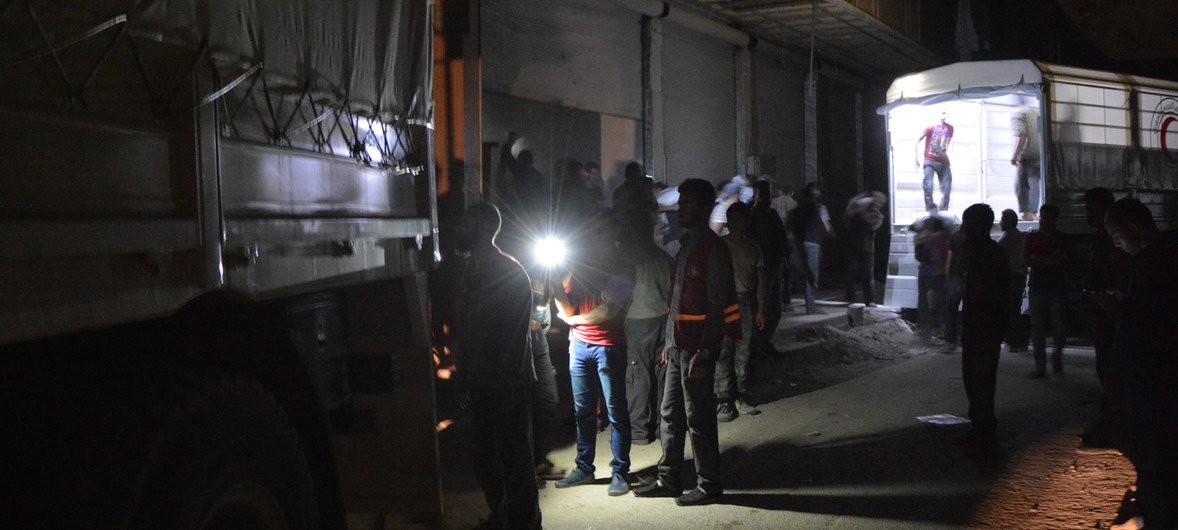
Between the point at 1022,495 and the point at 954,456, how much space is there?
993mm

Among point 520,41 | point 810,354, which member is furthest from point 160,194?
point 810,354

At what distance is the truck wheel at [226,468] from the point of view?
2.36 metres

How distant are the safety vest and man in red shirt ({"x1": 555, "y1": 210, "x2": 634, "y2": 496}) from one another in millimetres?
436

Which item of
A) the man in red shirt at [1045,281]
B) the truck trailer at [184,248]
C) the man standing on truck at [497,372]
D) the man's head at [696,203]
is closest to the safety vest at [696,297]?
the man's head at [696,203]

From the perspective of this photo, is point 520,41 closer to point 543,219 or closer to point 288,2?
point 543,219

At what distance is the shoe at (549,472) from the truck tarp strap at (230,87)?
467cm

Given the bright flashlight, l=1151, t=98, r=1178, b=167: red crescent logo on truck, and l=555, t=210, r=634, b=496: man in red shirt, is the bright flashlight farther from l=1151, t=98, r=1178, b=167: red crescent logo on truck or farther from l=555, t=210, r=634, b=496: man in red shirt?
l=1151, t=98, r=1178, b=167: red crescent logo on truck

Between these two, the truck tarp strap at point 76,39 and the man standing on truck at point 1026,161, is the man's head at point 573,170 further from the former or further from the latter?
the truck tarp strap at point 76,39

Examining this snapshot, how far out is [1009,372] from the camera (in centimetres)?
1120

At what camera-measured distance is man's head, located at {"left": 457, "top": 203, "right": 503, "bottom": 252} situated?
5.48m

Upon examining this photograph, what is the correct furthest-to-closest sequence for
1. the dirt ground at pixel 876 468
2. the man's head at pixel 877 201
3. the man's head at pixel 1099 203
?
the man's head at pixel 877 201 → the man's head at pixel 1099 203 → the dirt ground at pixel 876 468

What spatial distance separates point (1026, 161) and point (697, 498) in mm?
11077

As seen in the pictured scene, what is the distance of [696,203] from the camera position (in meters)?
6.34

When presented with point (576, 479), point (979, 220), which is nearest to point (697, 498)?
point (576, 479)
